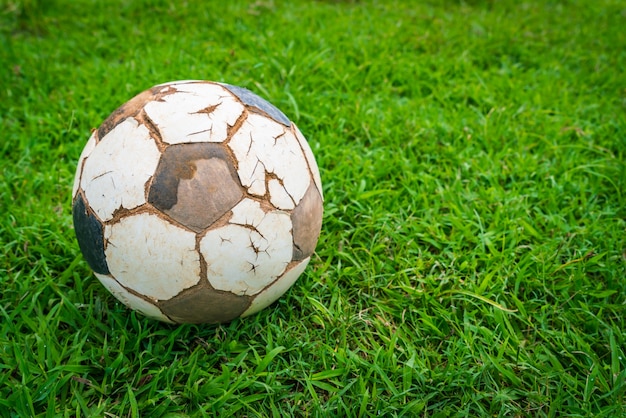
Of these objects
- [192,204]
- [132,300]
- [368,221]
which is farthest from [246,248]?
[368,221]

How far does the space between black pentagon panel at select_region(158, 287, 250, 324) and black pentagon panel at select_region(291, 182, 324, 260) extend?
0.23m

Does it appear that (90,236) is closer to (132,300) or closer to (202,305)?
(132,300)

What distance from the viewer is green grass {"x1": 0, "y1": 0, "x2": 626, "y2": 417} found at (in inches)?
65.5

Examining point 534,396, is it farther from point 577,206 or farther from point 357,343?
point 577,206

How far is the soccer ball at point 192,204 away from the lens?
58.0 inches

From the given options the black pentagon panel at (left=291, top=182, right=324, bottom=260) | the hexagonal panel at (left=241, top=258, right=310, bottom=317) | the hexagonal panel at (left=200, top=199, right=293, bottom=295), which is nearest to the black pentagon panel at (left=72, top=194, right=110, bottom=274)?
the hexagonal panel at (left=200, top=199, right=293, bottom=295)

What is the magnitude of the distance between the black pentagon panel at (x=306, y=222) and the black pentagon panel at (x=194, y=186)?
218 millimetres

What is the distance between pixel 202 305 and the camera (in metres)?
1.59

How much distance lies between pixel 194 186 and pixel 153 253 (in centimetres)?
23

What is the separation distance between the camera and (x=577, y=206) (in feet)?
7.82

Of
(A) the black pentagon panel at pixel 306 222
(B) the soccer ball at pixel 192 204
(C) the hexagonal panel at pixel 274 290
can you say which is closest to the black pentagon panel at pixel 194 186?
(B) the soccer ball at pixel 192 204

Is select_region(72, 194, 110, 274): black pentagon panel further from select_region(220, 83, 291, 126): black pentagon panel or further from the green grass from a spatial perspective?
select_region(220, 83, 291, 126): black pentagon panel

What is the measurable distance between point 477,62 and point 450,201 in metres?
1.54

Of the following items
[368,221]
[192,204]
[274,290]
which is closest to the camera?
[192,204]
